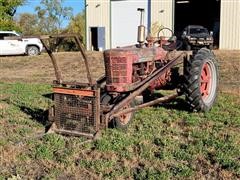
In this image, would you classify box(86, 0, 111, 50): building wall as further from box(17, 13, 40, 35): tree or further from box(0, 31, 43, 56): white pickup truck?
box(17, 13, 40, 35): tree

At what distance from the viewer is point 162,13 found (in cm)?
2733

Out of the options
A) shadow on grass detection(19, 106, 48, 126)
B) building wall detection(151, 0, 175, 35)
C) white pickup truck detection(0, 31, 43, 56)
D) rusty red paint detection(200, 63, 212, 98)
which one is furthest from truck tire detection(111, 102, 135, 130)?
building wall detection(151, 0, 175, 35)

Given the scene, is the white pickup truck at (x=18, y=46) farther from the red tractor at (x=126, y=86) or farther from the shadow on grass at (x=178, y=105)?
the red tractor at (x=126, y=86)

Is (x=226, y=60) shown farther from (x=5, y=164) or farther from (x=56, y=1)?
(x=56, y=1)

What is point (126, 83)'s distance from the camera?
23.0ft

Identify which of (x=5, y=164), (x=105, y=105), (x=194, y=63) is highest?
(x=194, y=63)

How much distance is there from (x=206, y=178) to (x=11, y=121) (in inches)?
158

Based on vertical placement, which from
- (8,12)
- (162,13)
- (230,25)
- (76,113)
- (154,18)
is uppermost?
(8,12)

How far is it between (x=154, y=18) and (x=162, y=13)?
56cm

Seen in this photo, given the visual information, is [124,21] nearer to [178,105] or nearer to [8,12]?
[8,12]

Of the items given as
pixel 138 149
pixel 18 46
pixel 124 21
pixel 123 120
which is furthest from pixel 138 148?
pixel 124 21

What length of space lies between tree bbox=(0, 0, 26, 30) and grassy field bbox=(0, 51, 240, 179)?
79.4 feet

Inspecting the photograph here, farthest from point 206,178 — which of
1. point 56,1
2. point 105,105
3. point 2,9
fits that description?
point 56,1

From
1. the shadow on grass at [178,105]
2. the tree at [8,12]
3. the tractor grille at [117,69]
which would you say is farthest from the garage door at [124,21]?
the tractor grille at [117,69]
